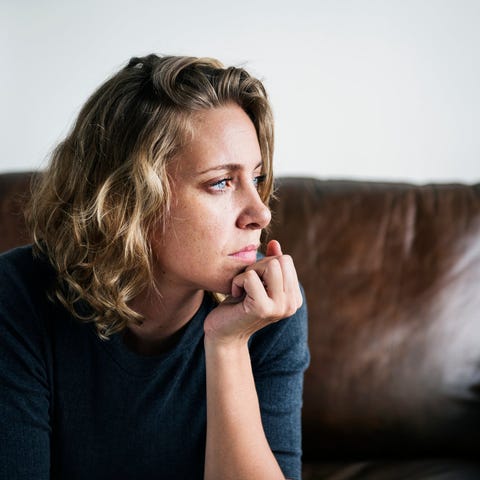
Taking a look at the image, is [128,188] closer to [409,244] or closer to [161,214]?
[161,214]

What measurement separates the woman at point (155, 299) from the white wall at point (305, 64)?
687 millimetres

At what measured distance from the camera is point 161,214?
1011 mm

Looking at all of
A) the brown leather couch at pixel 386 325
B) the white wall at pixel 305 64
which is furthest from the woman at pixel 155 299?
the white wall at pixel 305 64

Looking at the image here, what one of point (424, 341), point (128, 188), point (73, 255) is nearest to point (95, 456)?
point (73, 255)

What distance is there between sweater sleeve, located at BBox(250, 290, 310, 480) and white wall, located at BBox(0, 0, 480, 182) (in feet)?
2.43

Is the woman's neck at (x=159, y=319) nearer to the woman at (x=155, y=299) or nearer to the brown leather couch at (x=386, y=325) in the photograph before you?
the woman at (x=155, y=299)

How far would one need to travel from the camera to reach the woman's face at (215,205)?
0.98 meters

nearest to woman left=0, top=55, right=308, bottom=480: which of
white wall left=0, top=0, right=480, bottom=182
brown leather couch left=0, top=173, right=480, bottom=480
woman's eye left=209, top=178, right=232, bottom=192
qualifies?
woman's eye left=209, top=178, right=232, bottom=192

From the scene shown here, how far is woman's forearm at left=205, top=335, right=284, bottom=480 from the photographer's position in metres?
1.05

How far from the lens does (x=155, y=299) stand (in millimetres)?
1138

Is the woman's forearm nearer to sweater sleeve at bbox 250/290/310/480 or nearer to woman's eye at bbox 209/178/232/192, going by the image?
sweater sleeve at bbox 250/290/310/480

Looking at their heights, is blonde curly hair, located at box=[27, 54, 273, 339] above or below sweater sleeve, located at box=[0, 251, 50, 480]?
above

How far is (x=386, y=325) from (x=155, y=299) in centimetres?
59

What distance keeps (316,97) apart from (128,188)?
0.94 meters
